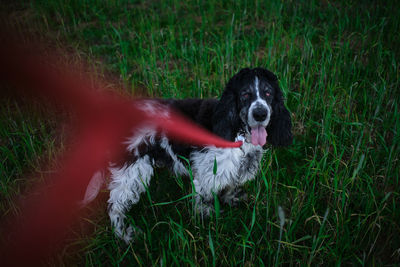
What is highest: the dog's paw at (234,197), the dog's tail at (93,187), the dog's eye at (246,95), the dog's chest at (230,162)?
the dog's eye at (246,95)

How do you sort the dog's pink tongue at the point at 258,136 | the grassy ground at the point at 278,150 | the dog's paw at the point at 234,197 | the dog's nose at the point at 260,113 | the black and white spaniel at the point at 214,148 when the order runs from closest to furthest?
1. the grassy ground at the point at 278,150
2. the dog's nose at the point at 260,113
3. the dog's pink tongue at the point at 258,136
4. the black and white spaniel at the point at 214,148
5. the dog's paw at the point at 234,197

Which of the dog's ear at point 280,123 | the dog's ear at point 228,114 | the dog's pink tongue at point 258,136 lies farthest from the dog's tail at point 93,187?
the dog's ear at point 280,123

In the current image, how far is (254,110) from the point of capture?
2.12 metres

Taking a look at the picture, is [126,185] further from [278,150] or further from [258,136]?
[278,150]

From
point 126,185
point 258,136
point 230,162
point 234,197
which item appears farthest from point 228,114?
point 126,185

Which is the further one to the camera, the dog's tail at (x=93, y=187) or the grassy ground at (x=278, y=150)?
the dog's tail at (x=93, y=187)

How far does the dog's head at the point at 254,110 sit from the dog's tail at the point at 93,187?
1.26m

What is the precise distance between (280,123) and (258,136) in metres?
0.44

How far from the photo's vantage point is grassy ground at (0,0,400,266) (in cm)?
189

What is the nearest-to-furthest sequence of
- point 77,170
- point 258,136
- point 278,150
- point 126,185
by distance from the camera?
1. point 258,136
2. point 126,185
3. point 77,170
4. point 278,150

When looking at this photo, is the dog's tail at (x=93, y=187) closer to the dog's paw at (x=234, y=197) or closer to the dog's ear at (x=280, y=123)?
the dog's paw at (x=234, y=197)

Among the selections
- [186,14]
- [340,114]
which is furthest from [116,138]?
[186,14]

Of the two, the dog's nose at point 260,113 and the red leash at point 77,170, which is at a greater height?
the dog's nose at point 260,113

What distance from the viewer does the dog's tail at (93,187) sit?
2.45 meters
